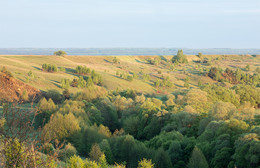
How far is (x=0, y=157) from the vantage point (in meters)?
16.7

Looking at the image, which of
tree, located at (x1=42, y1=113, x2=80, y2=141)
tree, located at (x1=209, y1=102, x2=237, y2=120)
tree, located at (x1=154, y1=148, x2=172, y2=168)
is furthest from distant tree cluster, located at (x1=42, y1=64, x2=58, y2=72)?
tree, located at (x1=154, y1=148, x2=172, y2=168)

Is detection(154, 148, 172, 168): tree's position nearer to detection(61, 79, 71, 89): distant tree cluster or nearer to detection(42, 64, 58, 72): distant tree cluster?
detection(61, 79, 71, 89): distant tree cluster

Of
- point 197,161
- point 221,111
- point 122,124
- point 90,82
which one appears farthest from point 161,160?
point 90,82

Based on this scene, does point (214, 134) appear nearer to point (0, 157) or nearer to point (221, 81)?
point (0, 157)

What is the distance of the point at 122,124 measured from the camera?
7494 cm

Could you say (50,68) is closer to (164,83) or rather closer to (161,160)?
(164,83)

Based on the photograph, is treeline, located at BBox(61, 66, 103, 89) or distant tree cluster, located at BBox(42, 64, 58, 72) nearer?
treeline, located at BBox(61, 66, 103, 89)

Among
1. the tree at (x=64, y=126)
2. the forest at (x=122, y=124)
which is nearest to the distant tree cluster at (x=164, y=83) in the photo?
the forest at (x=122, y=124)

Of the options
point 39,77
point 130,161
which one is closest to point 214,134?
point 130,161

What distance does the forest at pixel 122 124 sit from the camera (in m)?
19.3

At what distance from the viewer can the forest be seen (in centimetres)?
1934

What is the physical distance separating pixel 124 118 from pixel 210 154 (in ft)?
119

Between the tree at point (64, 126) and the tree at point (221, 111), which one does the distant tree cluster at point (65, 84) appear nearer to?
the tree at point (64, 126)

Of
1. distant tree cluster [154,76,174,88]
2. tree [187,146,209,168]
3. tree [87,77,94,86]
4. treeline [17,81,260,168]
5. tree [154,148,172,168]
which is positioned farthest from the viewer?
distant tree cluster [154,76,174,88]
